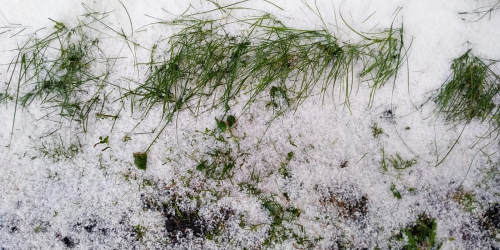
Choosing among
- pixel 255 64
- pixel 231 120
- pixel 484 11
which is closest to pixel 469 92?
pixel 484 11

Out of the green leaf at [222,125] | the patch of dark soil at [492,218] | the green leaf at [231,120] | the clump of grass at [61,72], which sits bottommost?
the patch of dark soil at [492,218]

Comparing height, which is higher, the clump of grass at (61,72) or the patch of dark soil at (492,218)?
the clump of grass at (61,72)

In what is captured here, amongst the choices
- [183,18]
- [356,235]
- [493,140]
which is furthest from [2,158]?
[493,140]

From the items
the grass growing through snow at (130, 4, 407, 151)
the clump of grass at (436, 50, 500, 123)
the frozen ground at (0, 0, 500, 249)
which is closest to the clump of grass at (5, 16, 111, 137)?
the frozen ground at (0, 0, 500, 249)

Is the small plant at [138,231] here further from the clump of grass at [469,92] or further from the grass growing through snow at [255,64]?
the clump of grass at [469,92]

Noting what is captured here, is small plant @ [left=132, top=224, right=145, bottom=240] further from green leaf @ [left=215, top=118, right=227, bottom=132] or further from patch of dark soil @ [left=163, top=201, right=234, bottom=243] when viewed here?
green leaf @ [left=215, top=118, right=227, bottom=132]

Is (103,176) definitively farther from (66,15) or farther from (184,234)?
(66,15)

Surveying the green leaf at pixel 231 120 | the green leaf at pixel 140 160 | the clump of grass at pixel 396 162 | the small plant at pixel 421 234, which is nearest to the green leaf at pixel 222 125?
the green leaf at pixel 231 120
